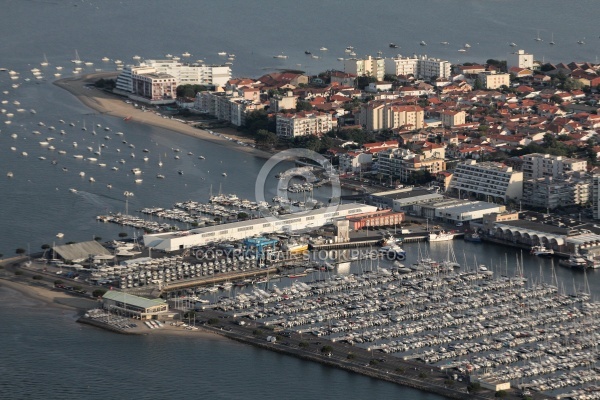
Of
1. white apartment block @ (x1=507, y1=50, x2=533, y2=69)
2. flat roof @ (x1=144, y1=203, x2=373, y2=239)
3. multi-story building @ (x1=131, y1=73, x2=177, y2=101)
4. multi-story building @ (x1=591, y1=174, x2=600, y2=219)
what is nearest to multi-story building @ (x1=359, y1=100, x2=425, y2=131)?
multi-story building @ (x1=131, y1=73, x2=177, y2=101)

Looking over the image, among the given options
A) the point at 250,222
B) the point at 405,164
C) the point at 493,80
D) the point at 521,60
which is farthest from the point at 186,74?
the point at 250,222

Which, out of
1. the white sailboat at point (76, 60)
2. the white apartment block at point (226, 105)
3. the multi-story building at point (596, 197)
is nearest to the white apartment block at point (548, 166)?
the multi-story building at point (596, 197)

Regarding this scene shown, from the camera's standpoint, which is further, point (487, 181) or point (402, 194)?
point (487, 181)

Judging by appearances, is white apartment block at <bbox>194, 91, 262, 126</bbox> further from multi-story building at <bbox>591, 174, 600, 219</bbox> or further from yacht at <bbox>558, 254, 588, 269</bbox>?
yacht at <bbox>558, 254, 588, 269</bbox>

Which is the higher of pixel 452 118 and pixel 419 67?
pixel 419 67

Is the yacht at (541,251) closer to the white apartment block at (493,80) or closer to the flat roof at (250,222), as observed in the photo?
the flat roof at (250,222)

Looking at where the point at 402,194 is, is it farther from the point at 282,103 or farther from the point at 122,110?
the point at 122,110

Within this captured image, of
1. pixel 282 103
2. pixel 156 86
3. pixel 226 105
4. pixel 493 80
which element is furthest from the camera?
pixel 493 80
